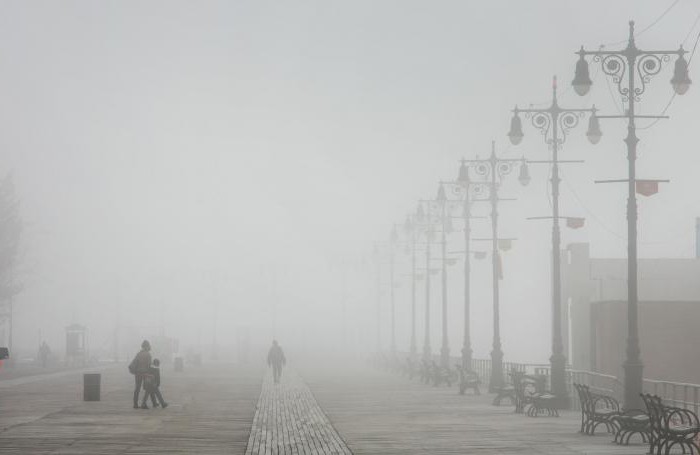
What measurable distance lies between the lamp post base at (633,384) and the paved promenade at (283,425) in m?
1.46

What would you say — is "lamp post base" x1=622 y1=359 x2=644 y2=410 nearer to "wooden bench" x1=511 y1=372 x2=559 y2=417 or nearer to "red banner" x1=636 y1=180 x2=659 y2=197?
"red banner" x1=636 y1=180 x2=659 y2=197

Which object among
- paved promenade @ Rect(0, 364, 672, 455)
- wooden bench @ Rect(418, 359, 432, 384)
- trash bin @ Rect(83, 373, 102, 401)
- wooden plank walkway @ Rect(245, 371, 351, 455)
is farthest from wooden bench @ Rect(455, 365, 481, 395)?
trash bin @ Rect(83, 373, 102, 401)

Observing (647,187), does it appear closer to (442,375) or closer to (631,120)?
(631,120)

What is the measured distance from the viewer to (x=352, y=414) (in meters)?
Answer: 34.7

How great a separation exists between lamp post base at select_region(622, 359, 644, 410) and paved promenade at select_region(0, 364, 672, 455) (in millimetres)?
1463

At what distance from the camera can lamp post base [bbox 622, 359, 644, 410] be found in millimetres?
27062

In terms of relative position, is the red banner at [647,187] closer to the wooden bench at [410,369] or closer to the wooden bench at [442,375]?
the wooden bench at [442,375]

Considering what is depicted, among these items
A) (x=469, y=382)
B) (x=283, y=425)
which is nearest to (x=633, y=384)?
(x=283, y=425)

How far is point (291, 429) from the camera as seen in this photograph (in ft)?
96.1

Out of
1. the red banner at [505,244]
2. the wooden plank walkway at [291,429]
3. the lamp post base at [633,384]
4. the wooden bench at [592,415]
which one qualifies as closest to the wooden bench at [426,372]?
the wooden plank walkway at [291,429]

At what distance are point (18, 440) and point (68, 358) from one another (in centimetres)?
6696

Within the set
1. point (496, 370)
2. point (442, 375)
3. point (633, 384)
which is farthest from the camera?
point (442, 375)

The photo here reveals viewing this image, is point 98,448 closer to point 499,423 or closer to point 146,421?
point 146,421

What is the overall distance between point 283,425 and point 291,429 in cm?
136
